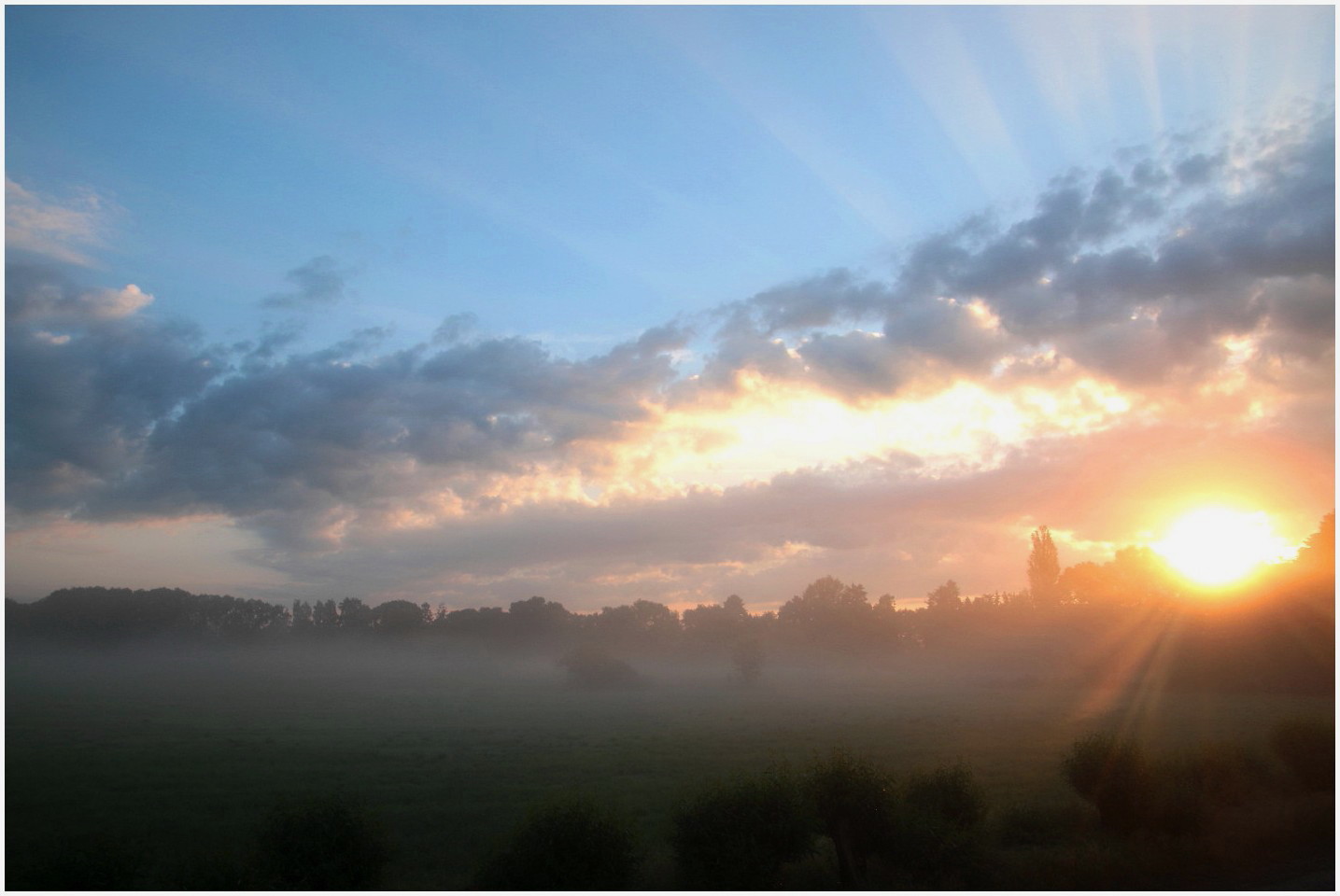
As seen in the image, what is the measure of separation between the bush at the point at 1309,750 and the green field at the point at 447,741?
181 inches

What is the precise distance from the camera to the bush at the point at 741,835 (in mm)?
26234

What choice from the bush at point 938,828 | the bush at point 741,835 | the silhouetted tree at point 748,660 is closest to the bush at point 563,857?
the bush at point 741,835

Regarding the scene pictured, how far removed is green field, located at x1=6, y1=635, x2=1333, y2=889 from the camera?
108ft

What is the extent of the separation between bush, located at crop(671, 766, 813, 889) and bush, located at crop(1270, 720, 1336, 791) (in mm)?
28457

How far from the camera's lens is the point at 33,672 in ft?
286

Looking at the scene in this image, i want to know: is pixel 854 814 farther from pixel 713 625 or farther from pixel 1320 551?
pixel 713 625

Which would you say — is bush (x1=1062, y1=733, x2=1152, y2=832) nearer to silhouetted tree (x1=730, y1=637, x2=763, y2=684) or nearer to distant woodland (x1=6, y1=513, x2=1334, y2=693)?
distant woodland (x1=6, y1=513, x2=1334, y2=693)

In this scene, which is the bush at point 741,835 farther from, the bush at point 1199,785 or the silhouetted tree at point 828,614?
the silhouetted tree at point 828,614

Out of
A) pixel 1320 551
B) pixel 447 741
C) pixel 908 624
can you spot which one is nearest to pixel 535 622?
pixel 908 624

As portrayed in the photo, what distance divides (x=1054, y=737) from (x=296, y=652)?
454 feet

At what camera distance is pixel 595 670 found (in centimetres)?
11531

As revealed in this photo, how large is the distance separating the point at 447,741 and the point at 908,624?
416 ft

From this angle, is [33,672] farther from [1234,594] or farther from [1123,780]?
[1234,594]

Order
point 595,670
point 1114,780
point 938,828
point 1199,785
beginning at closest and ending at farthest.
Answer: point 938,828 → point 1114,780 → point 1199,785 → point 595,670
